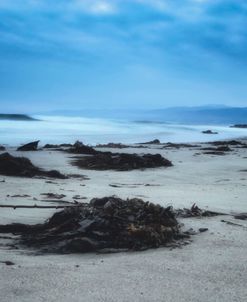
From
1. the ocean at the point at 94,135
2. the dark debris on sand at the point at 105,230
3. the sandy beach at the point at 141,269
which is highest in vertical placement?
the ocean at the point at 94,135

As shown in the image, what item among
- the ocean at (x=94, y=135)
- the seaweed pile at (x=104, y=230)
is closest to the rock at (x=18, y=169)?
the seaweed pile at (x=104, y=230)

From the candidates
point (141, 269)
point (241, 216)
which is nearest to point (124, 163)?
point (241, 216)

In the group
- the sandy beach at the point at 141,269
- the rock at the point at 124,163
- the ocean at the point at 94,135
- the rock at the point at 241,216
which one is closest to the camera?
the sandy beach at the point at 141,269

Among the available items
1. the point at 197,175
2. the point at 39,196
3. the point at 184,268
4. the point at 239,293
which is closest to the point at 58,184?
Result: the point at 39,196

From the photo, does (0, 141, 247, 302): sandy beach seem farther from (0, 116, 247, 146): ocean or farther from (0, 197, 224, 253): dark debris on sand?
(0, 116, 247, 146): ocean

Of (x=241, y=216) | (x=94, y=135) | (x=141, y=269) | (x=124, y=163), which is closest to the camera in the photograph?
(x=141, y=269)

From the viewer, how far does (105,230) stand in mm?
3871

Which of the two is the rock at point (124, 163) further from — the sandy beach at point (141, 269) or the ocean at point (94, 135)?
the ocean at point (94, 135)

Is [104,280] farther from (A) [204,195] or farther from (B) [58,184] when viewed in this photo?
(B) [58,184]

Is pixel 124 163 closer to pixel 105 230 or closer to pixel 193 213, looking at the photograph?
pixel 193 213

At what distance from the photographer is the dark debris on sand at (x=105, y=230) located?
145 inches

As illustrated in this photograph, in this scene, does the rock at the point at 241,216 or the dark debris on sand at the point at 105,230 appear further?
the rock at the point at 241,216

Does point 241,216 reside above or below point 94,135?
below

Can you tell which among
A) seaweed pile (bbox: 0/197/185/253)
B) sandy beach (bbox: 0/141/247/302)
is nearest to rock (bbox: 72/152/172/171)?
sandy beach (bbox: 0/141/247/302)
